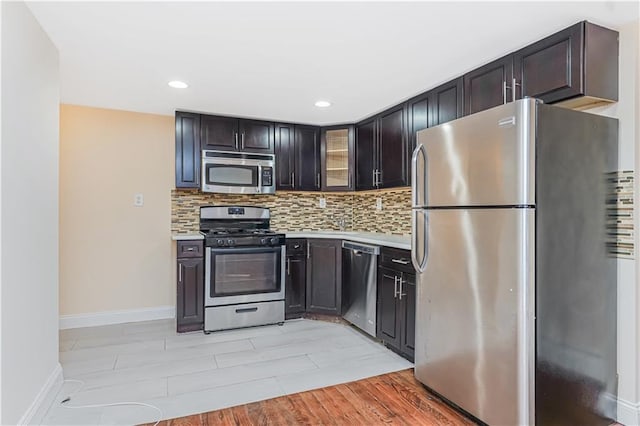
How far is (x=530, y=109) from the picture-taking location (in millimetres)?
1727

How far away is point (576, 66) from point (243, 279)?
3026 millimetres

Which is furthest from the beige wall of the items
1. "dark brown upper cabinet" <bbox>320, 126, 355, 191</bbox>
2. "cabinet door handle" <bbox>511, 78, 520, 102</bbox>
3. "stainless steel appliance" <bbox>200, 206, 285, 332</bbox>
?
"cabinet door handle" <bbox>511, 78, 520, 102</bbox>

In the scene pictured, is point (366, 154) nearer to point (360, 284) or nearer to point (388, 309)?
point (360, 284)

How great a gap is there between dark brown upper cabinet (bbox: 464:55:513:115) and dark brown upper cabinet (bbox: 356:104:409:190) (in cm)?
79

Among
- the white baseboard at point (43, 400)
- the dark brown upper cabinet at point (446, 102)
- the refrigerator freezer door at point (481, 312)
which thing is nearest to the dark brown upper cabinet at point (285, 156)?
the dark brown upper cabinet at point (446, 102)

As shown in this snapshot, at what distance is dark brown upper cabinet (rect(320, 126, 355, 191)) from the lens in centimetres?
416

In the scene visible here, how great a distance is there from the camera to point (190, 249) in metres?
3.46

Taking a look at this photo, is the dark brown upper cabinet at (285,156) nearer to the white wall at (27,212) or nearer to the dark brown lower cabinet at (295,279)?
the dark brown lower cabinet at (295,279)

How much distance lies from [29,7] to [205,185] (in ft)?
6.72

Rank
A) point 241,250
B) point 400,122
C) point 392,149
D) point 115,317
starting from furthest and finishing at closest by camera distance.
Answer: point 115,317, point 241,250, point 392,149, point 400,122

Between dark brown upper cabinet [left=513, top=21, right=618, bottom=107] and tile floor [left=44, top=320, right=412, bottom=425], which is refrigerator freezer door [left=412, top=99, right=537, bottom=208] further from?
tile floor [left=44, top=320, right=412, bottom=425]

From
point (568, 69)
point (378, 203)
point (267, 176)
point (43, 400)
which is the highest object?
point (568, 69)

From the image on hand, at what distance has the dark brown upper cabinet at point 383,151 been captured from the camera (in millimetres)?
3342

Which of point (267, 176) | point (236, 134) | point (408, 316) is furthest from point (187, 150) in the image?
point (408, 316)
